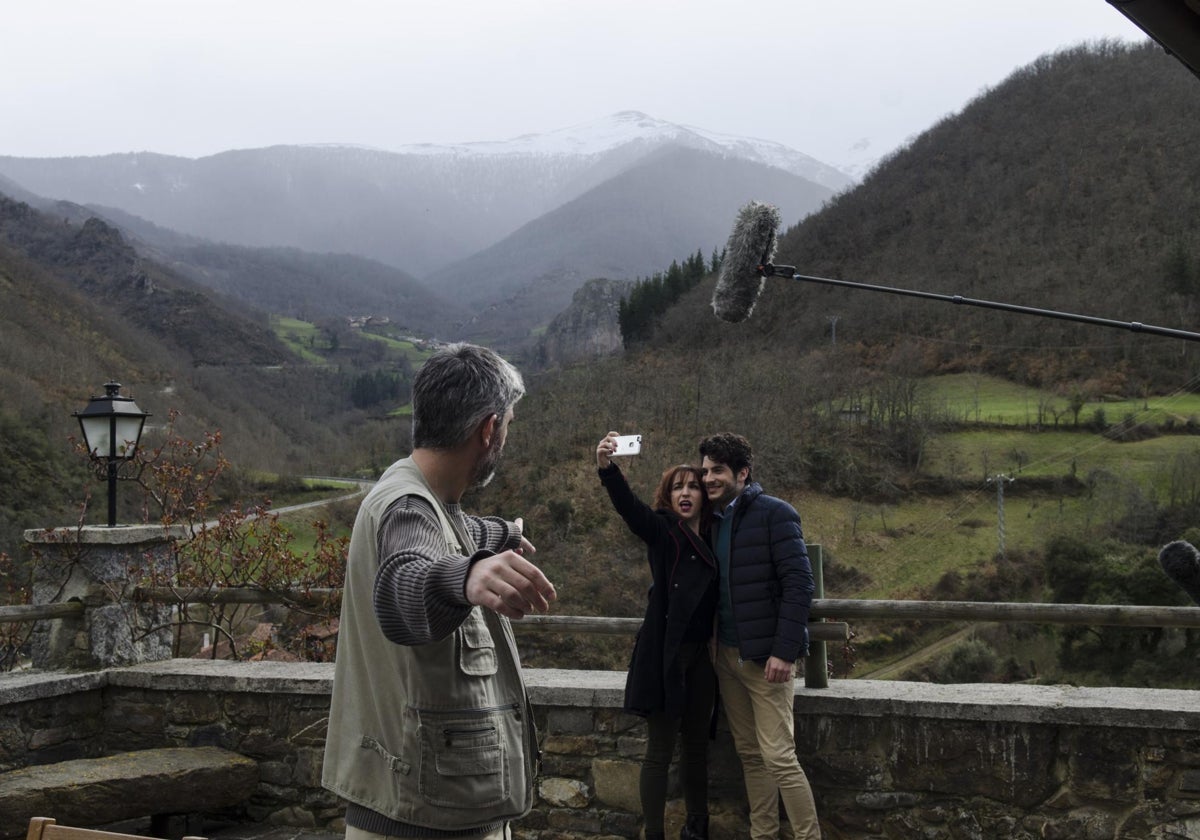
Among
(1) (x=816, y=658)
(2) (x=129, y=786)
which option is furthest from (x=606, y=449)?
(2) (x=129, y=786)

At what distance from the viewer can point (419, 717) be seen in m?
1.70

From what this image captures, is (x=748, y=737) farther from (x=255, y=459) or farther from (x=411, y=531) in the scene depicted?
(x=255, y=459)

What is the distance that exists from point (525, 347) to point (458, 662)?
78507mm

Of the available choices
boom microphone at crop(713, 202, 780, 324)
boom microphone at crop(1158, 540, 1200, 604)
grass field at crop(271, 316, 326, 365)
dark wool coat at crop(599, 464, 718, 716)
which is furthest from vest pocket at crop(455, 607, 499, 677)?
grass field at crop(271, 316, 326, 365)

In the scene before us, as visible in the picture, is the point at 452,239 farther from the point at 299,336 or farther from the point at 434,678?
the point at 434,678

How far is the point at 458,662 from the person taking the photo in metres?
1.72

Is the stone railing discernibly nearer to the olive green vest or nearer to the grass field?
the olive green vest

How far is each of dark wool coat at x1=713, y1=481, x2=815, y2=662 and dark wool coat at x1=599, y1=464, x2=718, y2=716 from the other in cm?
15

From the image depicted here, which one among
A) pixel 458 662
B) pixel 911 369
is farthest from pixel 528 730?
pixel 911 369

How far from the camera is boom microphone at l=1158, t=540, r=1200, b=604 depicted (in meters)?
1.45

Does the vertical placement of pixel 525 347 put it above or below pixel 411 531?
above

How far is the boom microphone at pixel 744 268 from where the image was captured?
373 centimetres

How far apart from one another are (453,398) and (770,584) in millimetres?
2336

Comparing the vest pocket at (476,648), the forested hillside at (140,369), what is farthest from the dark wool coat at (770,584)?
the forested hillside at (140,369)
